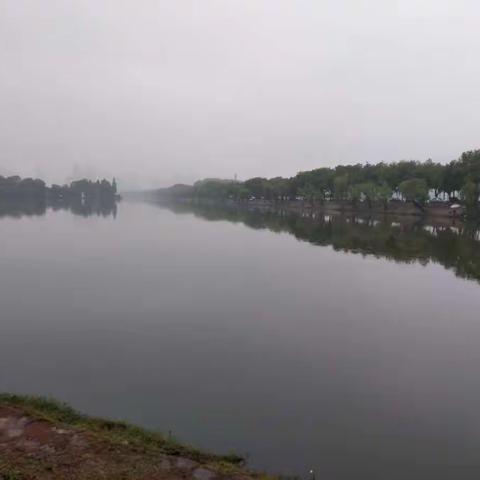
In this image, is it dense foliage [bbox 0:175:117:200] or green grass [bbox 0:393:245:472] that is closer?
green grass [bbox 0:393:245:472]

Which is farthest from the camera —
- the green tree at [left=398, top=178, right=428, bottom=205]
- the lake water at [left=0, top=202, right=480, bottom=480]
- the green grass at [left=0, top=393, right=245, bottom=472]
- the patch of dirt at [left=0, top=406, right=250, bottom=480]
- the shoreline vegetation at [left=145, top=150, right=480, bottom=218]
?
the green tree at [left=398, top=178, right=428, bottom=205]

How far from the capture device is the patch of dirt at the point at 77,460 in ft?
17.8

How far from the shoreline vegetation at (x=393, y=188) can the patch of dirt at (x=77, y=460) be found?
60715mm

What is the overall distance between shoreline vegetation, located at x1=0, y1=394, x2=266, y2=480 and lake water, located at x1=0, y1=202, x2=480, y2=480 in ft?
2.35

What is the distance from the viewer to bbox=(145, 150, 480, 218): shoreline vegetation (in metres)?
64.6

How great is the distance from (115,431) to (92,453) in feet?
3.02

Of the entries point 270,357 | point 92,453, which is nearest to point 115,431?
point 92,453

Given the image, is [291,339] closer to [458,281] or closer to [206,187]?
[458,281]

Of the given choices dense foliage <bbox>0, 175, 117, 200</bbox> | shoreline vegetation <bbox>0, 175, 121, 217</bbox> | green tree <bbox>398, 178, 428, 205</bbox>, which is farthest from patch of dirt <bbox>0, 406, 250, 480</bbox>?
dense foliage <bbox>0, 175, 117, 200</bbox>

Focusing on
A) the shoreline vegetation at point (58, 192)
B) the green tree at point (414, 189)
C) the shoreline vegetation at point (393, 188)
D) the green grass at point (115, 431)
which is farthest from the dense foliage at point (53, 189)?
the green grass at point (115, 431)

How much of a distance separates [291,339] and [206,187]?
15643cm

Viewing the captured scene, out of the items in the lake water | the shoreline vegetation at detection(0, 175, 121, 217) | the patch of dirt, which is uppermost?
the shoreline vegetation at detection(0, 175, 121, 217)

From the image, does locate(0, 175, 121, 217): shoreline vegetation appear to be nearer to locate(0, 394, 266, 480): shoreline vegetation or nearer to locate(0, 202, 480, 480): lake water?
locate(0, 202, 480, 480): lake water

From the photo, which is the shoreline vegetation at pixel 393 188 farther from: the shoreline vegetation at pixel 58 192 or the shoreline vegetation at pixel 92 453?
the shoreline vegetation at pixel 92 453
